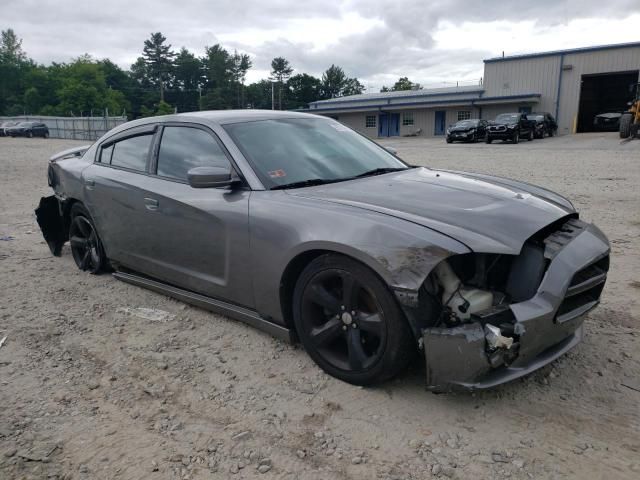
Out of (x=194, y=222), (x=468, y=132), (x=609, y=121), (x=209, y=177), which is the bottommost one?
(x=194, y=222)

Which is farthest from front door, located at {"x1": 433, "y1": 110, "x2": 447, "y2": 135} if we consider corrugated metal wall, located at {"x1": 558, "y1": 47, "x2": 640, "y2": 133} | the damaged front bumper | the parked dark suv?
the damaged front bumper

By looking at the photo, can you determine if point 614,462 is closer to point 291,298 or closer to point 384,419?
point 384,419

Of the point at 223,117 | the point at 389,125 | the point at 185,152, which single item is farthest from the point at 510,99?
the point at 185,152

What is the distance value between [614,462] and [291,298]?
1793 mm

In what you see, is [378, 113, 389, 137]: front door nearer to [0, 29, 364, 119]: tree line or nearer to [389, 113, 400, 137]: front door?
[389, 113, 400, 137]: front door

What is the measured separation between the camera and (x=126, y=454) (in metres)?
2.36

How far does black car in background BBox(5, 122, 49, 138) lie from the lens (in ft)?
141

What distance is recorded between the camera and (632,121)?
2555 cm

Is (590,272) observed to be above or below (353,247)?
below

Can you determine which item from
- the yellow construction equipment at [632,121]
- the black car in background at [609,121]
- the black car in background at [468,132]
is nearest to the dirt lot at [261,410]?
the black car in background at [468,132]

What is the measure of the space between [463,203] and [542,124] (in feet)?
99.6

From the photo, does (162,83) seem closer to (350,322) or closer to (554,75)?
(554,75)

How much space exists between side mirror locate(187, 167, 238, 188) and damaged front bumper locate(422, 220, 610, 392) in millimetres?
1565

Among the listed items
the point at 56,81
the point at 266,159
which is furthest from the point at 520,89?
the point at 56,81
